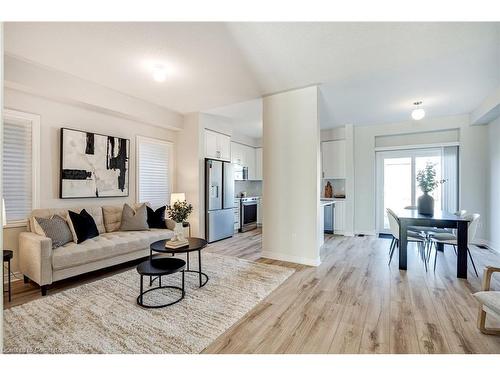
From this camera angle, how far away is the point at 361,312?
2283 millimetres

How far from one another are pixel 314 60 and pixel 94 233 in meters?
3.70

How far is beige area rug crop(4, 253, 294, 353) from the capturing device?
1802mm

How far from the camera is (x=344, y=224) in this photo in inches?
234

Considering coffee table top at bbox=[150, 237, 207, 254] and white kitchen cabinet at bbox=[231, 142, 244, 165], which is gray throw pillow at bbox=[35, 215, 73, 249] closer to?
coffee table top at bbox=[150, 237, 207, 254]

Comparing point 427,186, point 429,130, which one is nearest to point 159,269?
point 427,186

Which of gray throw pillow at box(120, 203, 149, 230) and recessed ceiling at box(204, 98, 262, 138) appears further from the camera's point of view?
recessed ceiling at box(204, 98, 262, 138)

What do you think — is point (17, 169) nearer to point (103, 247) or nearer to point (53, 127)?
point (53, 127)

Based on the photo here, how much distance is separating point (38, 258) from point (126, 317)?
52.0 inches

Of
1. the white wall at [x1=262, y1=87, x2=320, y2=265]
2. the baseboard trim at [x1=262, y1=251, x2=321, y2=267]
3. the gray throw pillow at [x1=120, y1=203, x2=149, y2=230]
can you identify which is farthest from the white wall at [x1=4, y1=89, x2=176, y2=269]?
the baseboard trim at [x1=262, y1=251, x2=321, y2=267]

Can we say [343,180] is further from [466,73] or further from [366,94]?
[466,73]

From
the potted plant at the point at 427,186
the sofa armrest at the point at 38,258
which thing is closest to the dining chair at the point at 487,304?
the potted plant at the point at 427,186

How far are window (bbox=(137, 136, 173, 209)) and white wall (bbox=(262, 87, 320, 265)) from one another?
229 cm
